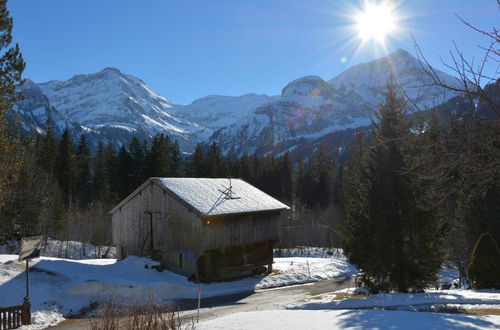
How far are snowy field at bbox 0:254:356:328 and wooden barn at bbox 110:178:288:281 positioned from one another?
1355 mm

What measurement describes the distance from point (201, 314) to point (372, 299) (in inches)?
347

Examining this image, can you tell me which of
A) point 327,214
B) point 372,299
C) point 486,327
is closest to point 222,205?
point 372,299

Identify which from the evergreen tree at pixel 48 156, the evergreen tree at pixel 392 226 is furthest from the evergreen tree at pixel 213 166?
the evergreen tree at pixel 392 226

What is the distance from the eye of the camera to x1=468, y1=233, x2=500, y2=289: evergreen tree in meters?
25.1

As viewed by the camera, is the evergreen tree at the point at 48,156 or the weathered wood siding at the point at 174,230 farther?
the evergreen tree at the point at 48,156

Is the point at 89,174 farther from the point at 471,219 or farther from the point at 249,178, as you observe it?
the point at 471,219

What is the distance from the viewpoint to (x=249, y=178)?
9175 cm

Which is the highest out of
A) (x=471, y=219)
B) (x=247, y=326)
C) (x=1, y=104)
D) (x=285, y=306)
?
(x=1, y=104)

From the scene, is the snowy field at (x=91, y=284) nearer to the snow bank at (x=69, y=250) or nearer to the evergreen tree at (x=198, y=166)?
the snow bank at (x=69, y=250)

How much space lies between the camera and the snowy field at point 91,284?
23.8m

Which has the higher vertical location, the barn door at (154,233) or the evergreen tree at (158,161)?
the evergreen tree at (158,161)

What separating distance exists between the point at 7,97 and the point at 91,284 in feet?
40.9

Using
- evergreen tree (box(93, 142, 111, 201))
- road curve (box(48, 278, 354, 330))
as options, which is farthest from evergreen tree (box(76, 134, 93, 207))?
road curve (box(48, 278, 354, 330))

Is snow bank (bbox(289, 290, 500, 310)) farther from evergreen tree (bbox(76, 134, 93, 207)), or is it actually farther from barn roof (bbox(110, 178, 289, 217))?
evergreen tree (bbox(76, 134, 93, 207))
